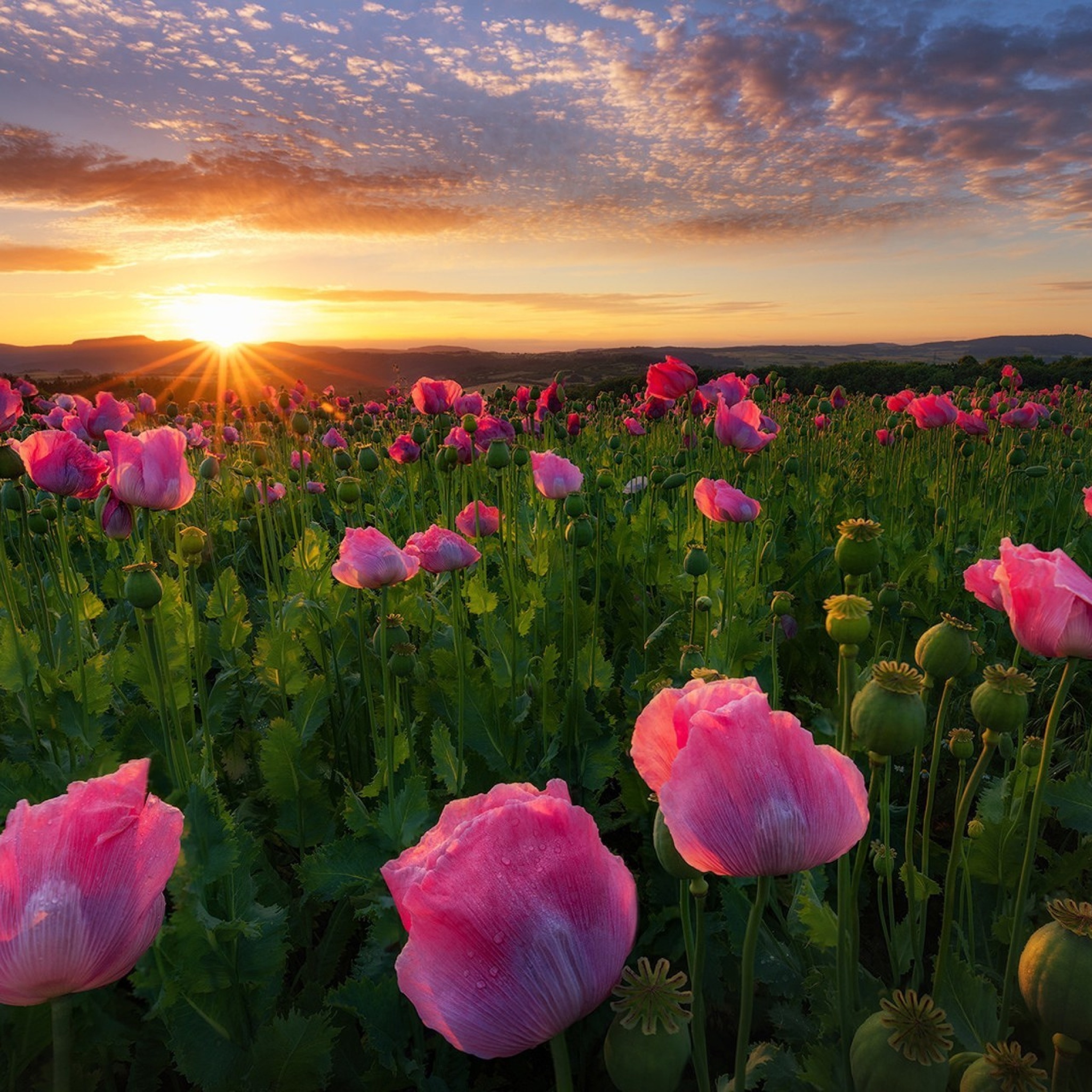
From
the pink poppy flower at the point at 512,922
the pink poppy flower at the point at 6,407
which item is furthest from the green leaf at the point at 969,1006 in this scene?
the pink poppy flower at the point at 6,407

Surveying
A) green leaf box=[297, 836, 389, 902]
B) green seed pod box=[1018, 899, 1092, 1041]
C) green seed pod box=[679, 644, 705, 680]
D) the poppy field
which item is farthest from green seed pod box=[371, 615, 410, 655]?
green seed pod box=[1018, 899, 1092, 1041]

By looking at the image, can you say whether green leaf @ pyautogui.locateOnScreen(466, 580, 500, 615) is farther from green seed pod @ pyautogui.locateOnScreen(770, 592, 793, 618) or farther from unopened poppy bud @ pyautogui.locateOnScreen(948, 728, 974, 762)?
unopened poppy bud @ pyautogui.locateOnScreen(948, 728, 974, 762)

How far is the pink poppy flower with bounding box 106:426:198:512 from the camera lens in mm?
1878

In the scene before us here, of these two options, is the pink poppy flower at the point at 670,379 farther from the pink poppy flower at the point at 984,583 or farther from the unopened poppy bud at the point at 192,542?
the pink poppy flower at the point at 984,583

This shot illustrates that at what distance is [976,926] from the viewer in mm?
1784

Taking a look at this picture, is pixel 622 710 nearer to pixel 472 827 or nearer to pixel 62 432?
pixel 62 432

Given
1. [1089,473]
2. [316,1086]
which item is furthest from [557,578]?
[1089,473]

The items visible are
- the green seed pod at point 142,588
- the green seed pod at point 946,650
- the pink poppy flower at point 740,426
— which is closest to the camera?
the green seed pod at point 946,650

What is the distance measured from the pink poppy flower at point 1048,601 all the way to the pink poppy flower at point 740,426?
2.05 meters

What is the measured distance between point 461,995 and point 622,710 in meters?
2.06

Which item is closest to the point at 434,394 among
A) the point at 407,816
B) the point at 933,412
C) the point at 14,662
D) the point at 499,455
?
the point at 499,455

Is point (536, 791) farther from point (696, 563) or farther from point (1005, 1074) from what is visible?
point (696, 563)

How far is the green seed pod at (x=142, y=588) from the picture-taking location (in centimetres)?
141

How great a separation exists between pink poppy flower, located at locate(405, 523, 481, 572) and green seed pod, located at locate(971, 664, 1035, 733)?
48.8 inches
